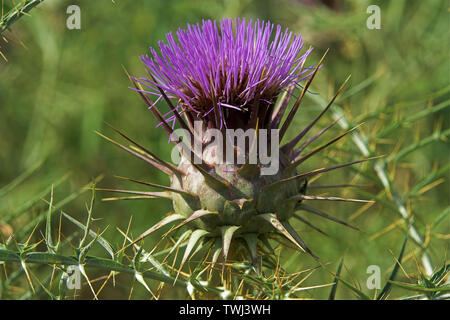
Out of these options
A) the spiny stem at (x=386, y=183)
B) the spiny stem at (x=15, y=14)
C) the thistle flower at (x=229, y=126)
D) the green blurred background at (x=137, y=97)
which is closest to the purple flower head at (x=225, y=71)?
the thistle flower at (x=229, y=126)

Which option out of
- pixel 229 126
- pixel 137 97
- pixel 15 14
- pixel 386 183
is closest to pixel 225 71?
pixel 229 126

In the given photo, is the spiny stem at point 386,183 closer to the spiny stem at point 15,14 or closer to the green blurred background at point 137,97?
the green blurred background at point 137,97

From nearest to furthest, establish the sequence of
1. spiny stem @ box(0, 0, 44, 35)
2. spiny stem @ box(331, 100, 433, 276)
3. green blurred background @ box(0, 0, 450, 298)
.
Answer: spiny stem @ box(0, 0, 44, 35), spiny stem @ box(331, 100, 433, 276), green blurred background @ box(0, 0, 450, 298)

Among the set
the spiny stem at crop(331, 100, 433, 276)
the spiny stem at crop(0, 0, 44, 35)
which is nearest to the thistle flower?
the spiny stem at crop(0, 0, 44, 35)

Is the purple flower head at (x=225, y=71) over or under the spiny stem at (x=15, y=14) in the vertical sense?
under

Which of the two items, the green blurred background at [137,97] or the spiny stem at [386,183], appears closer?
the spiny stem at [386,183]

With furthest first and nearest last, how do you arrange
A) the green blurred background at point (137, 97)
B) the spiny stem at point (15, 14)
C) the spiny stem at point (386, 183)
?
1. the green blurred background at point (137, 97)
2. the spiny stem at point (386, 183)
3. the spiny stem at point (15, 14)

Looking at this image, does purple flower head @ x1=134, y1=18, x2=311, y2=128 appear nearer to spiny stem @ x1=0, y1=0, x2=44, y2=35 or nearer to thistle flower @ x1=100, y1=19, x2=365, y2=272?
thistle flower @ x1=100, y1=19, x2=365, y2=272
